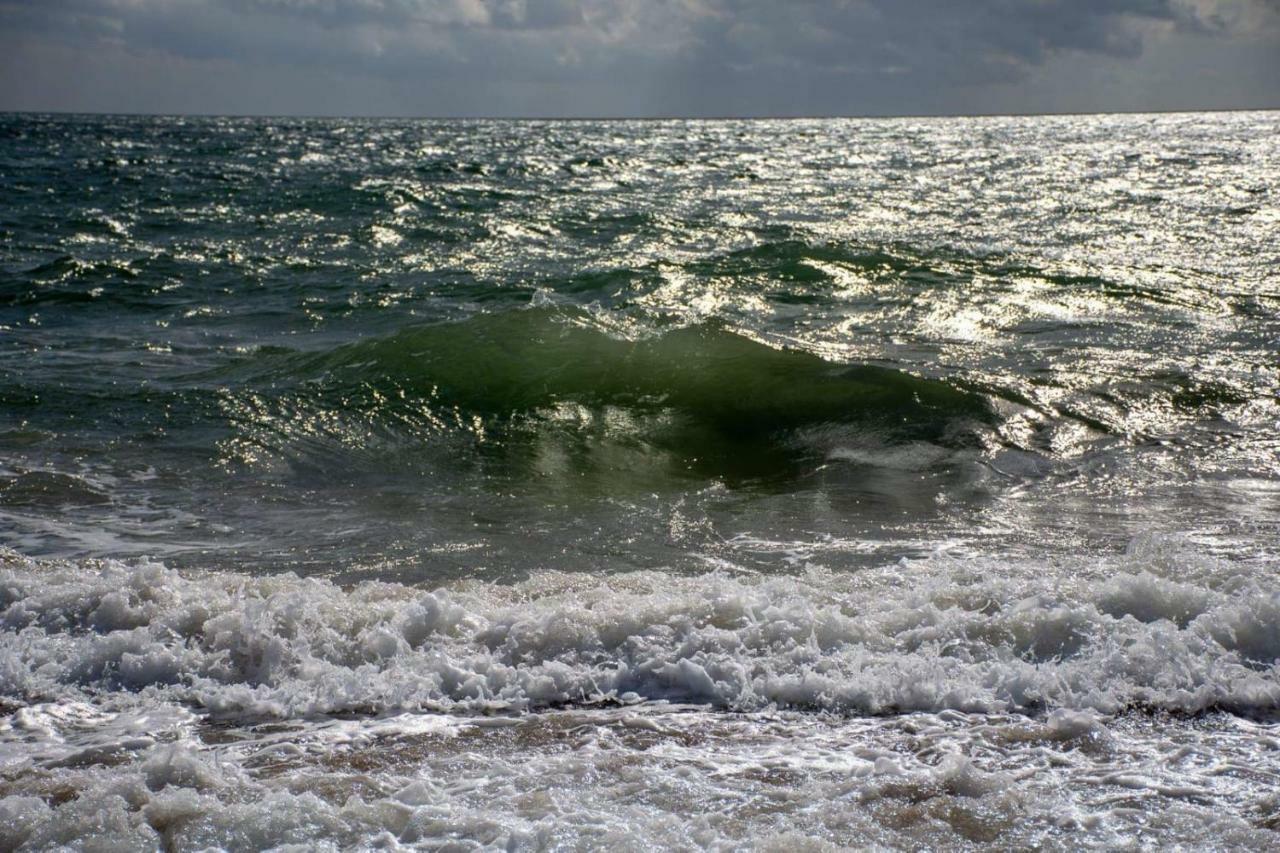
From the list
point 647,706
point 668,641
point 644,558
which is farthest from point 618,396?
point 647,706

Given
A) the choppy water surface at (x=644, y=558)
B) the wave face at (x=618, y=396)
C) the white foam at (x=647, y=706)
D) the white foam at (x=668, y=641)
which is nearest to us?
the white foam at (x=647, y=706)

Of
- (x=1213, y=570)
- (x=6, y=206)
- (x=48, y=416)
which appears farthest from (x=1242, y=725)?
(x=6, y=206)

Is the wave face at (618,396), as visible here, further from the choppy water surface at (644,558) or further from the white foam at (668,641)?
the white foam at (668,641)

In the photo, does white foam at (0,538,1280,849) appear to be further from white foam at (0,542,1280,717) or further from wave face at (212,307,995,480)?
wave face at (212,307,995,480)

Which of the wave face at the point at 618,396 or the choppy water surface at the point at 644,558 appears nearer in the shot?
the choppy water surface at the point at 644,558

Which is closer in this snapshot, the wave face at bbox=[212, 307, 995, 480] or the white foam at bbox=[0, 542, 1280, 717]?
the white foam at bbox=[0, 542, 1280, 717]

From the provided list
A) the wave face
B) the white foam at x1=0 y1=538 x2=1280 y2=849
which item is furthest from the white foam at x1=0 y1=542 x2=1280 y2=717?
the wave face

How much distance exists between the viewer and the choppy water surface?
11.7 ft

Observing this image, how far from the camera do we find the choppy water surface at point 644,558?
3.57 metres

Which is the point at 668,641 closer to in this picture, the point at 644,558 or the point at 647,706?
the point at 647,706

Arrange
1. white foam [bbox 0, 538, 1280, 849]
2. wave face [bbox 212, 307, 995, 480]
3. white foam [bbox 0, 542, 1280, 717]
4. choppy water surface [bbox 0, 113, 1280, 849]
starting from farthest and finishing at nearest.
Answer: wave face [bbox 212, 307, 995, 480] < white foam [bbox 0, 542, 1280, 717] < choppy water surface [bbox 0, 113, 1280, 849] < white foam [bbox 0, 538, 1280, 849]

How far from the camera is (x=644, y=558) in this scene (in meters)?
5.94

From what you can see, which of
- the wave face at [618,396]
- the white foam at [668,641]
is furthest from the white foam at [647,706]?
the wave face at [618,396]

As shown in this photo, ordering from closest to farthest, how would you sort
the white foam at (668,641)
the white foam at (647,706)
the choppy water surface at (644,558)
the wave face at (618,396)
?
1. the white foam at (647,706)
2. the choppy water surface at (644,558)
3. the white foam at (668,641)
4. the wave face at (618,396)
